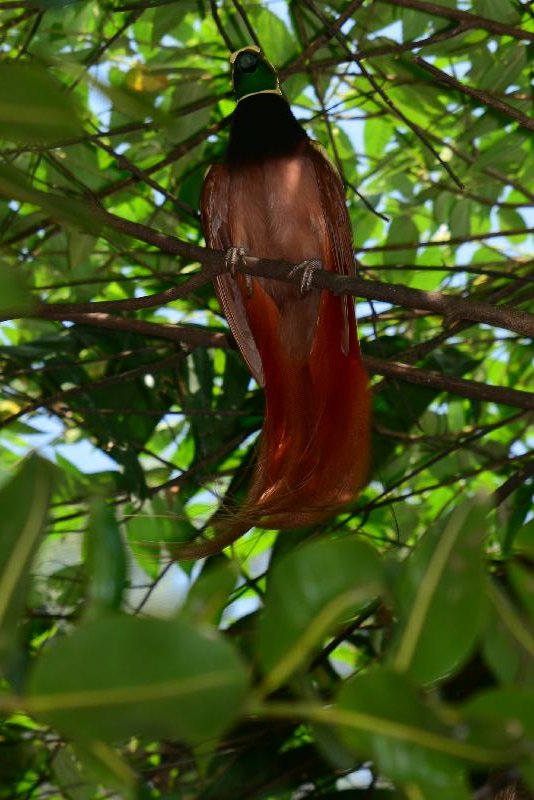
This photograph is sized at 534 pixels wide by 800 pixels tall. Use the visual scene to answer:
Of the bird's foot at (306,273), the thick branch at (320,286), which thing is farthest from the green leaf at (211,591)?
the bird's foot at (306,273)

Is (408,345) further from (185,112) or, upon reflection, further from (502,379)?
(185,112)

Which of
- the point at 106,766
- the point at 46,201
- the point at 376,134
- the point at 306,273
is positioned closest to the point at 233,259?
the point at 306,273

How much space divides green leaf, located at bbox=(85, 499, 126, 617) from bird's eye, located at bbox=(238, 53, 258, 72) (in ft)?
6.84

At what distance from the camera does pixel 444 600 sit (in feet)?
1.97

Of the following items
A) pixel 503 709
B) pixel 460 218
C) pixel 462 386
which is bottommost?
pixel 503 709

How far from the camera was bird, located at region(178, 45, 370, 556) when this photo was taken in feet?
7.38

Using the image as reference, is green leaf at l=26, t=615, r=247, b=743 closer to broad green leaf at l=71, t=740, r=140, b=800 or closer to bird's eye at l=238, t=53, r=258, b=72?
broad green leaf at l=71, t=740, r=140, b=800

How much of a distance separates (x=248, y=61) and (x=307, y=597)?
7.12 feet

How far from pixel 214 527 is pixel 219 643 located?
1062 mm

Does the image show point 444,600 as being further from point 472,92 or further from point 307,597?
point 472,92

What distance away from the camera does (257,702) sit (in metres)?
0.58

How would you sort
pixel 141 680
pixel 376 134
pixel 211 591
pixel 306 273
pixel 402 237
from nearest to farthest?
1. pixel 141 680
2. pixel 211 591
3. pixel 306 273
4. pixel 402 237
5. pixel 376 134

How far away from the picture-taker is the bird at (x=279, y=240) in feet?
7.38

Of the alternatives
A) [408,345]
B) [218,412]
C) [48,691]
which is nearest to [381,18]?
[408,345]
